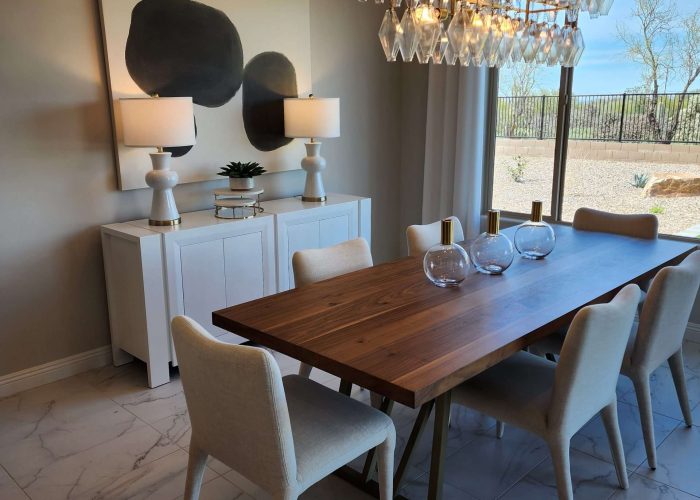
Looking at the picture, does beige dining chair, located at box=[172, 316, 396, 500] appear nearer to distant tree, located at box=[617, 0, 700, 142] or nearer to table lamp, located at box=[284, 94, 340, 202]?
table lamp, located at box=[284, 94, 340, 202]

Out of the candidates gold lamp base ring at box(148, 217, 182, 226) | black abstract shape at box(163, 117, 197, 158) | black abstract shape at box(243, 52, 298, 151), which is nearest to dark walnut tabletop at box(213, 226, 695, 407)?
gold lamp base ring at box(148, 217, 182, 226)

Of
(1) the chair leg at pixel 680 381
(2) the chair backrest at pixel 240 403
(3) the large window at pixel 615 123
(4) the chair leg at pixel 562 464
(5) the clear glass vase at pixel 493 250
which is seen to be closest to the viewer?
(2) the chair backrest at pixel 240 403

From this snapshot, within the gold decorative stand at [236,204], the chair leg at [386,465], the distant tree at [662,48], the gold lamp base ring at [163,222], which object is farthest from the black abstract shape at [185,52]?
the distant tree at [662,48]

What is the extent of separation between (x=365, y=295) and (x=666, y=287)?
106 cm

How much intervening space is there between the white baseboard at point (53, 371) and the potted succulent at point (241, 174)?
3.70 ft

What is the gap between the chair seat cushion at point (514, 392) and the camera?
76.0 inches

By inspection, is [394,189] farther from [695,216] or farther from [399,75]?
[695,216]

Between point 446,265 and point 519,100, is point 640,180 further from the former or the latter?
point 446,265

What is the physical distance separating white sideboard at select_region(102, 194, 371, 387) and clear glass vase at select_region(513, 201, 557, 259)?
1364 millimetres

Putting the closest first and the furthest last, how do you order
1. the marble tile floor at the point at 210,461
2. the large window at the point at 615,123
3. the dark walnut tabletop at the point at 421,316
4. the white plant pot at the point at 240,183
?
the dark walnut tabletop at the point at 421,316, the marble tile floor at the point at 210,461, the white plant pot at the point at 240,183, the large window at the point at 615,123

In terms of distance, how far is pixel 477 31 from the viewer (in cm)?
228

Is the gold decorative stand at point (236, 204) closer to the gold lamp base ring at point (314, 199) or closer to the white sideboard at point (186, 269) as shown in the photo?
the white sideboard at point (186, 269)

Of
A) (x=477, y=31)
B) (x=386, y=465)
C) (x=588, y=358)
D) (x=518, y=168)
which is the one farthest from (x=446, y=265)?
(x=518, y=168)

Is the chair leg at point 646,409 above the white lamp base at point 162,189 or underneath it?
underneath
